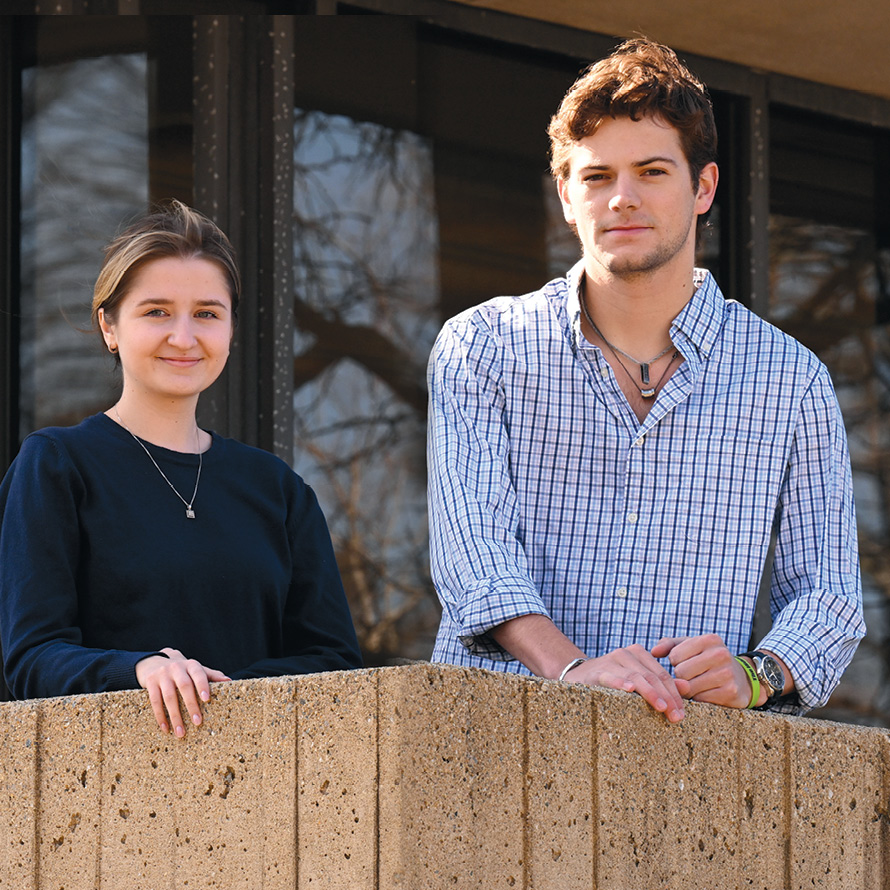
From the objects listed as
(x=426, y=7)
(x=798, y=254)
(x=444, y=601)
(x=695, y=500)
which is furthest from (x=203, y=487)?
(x=798, y=254)

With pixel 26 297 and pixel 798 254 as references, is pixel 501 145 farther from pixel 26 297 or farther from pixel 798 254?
pixel 26 297

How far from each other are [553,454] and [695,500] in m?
0.29

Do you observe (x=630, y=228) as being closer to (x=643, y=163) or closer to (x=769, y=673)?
(x=643, y=163)

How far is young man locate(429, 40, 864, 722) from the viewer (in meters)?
2.94

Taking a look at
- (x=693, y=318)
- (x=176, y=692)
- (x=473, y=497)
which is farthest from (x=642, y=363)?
(x=176, y=692)

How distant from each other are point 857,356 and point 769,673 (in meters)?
3.21

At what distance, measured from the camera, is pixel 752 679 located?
2.65 m

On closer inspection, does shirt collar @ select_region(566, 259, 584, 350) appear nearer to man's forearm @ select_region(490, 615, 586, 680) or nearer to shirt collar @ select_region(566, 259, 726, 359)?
shirt collar @ select_region(566, 259, 726, 359)

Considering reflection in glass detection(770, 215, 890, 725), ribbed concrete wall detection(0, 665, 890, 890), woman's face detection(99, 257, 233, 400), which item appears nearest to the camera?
ribbed concrete wall detection(0, 665, 890, 890)

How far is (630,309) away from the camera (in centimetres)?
312

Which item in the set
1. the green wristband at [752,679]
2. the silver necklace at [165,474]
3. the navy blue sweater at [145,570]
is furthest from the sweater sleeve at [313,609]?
the green wristband at [752,679]

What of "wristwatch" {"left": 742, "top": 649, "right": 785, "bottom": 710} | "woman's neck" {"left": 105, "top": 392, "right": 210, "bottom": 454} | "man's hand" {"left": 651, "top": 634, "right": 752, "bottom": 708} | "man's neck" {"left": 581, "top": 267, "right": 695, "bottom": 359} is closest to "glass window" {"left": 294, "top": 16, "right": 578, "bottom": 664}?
"man's neck" {"left": 581, "top": 267, "right": 695, "bottom": 359}

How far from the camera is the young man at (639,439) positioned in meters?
2.94

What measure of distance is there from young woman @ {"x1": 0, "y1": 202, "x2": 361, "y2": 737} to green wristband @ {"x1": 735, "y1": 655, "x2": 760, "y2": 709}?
26.0 inches
